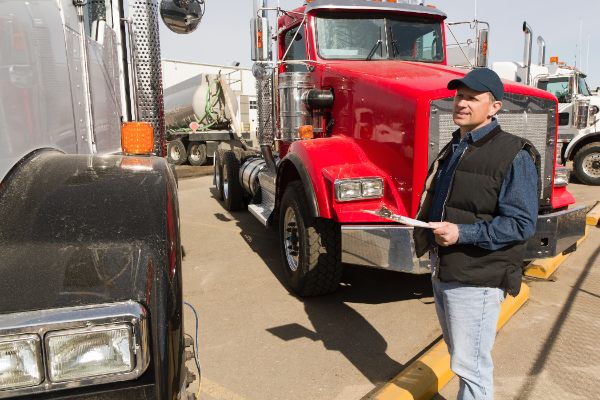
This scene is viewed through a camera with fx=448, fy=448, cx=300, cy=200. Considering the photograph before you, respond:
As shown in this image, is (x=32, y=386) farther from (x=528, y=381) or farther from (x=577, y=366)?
(x=577, y=366)

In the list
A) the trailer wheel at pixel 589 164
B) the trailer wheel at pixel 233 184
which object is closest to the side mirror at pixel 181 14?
the trailer wheel at pixel 233 184

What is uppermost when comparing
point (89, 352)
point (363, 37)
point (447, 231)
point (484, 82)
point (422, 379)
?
point (363, 37)

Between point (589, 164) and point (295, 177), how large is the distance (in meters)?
8.93

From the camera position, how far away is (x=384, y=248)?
3137mm

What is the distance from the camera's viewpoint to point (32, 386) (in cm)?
121

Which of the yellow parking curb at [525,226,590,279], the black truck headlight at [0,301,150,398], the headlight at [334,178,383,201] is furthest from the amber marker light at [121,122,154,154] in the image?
the yellow parking curb at [525,226,590,279]

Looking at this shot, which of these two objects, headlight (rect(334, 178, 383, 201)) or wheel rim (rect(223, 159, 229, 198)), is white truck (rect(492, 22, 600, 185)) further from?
headlight (rect(334, 178, 383, 201))

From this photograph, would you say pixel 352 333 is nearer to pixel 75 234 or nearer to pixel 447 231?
pixel 447 231

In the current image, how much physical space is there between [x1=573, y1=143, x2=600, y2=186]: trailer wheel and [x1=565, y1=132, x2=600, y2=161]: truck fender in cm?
24

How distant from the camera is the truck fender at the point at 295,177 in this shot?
355 cm

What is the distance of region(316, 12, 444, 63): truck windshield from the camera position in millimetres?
4664

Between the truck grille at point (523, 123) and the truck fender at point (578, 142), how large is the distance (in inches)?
314

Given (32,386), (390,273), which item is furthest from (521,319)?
(32,386)

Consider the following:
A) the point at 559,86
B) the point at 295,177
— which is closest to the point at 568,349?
the point at 295,177
